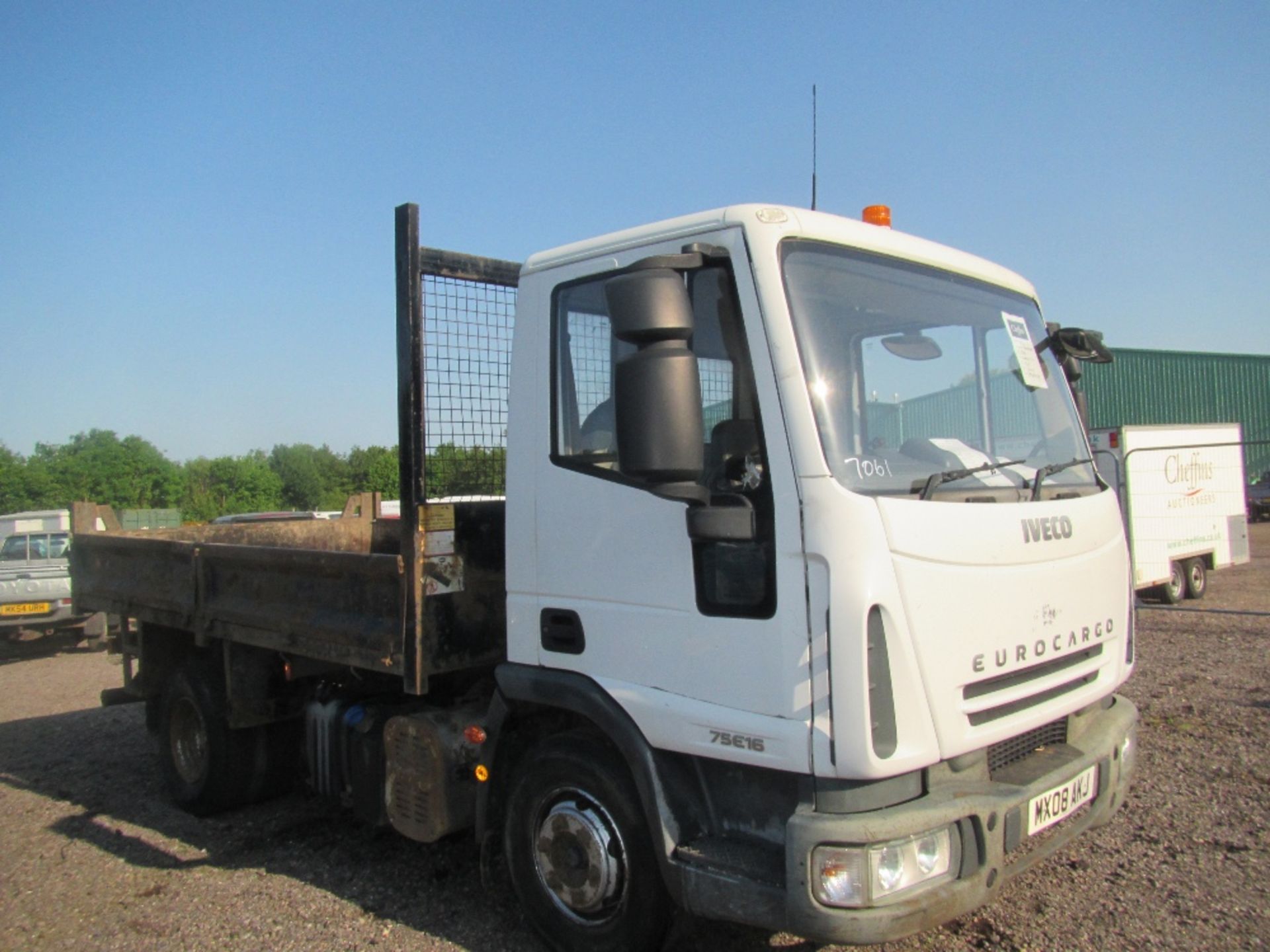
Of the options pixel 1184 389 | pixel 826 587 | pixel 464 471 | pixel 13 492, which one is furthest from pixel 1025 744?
pixel 13 492

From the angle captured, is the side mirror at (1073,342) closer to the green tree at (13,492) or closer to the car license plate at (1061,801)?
the car license plate at (1061,801)

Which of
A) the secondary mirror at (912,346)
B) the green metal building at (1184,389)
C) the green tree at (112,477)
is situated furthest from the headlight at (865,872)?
the green tree at (112,477)

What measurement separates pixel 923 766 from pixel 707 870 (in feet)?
2.35

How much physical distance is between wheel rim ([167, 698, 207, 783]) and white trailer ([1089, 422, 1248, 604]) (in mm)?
10264

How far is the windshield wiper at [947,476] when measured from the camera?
2.95m

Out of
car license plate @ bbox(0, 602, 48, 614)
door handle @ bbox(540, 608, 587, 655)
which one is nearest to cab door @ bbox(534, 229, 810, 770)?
door handle @ bbox(540, 608, 587, 655)

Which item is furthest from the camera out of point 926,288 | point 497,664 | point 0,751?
point 0,751

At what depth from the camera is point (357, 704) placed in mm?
4789

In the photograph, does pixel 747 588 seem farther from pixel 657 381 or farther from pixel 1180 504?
pixel 1180 504

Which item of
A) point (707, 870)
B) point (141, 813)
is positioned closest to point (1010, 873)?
point (707, 870)

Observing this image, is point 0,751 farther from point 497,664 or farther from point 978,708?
point 978,708

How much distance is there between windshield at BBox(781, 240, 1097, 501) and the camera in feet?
9.77

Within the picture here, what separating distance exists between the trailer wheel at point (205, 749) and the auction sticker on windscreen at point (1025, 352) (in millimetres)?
4590

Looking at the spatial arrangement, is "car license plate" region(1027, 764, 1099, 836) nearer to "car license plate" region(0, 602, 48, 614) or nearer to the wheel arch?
the wheel arch
